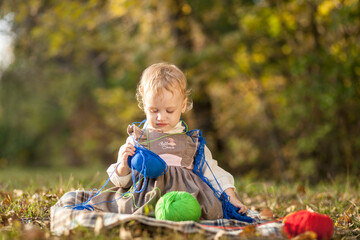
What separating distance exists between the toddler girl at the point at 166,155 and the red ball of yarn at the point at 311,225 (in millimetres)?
564

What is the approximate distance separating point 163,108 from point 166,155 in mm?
359

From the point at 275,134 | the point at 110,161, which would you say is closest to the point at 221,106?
the point at 275,134

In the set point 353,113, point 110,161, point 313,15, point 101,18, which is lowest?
point 110,161

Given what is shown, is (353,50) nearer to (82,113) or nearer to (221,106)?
(221,106)

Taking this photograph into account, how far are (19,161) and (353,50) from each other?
40.8ft

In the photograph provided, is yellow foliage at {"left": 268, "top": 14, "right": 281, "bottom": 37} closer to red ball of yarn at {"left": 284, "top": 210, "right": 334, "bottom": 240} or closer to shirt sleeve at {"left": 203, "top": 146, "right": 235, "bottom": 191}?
shirt sleeve at {"left": 203, "top": 146, "right": 235, "bottom": 191}

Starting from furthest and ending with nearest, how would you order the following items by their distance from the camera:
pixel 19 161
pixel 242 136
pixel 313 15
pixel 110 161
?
1. pixel 19 161
2. pixel 110 161
3. pixel 242 136
4. pixel 313 15

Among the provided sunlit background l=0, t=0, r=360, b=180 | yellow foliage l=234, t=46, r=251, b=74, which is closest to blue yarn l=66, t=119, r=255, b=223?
sunlit background l=0, t=0, r=360, b=180

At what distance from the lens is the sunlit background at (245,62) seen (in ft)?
21.6

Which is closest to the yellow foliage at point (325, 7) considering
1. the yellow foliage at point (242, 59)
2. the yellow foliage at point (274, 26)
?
the yellow foliage at point (274, 26)

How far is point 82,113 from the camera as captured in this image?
492 inches

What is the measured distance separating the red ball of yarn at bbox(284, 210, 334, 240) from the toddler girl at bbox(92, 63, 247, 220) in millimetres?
564

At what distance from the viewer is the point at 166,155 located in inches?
110

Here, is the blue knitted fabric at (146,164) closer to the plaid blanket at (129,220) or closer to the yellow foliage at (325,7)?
the plaid blanket at (129,220)
